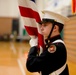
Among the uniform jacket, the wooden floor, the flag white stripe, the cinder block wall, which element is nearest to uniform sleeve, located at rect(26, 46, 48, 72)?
the uniform jacket

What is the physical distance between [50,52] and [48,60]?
5cm

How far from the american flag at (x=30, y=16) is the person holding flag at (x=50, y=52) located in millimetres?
54

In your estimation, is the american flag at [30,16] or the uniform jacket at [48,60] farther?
the american flag at [30,16]

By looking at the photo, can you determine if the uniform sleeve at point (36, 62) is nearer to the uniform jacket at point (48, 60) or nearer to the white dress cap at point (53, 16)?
the uniform jacket at point (48, 60)

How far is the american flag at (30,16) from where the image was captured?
1.32m

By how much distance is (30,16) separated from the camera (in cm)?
133

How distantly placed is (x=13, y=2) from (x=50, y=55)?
24.2ft

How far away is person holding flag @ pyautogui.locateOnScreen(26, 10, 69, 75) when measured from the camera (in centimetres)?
117

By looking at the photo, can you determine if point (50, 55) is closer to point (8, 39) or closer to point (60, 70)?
point (60, 70)

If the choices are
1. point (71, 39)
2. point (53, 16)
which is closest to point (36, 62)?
point (53, 16)

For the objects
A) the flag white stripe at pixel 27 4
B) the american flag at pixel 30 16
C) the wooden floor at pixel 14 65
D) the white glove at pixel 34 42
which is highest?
the flag white stripe at pixel 27 4

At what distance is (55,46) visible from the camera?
46.2 inches

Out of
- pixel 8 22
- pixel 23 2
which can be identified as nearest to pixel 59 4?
pixel 23 2

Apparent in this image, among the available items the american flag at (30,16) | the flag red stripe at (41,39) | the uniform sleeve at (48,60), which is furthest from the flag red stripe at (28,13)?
the uniform sleeve at (48,60)
